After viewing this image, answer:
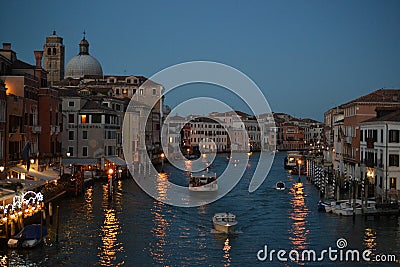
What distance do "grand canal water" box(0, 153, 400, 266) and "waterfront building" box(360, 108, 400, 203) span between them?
228cm

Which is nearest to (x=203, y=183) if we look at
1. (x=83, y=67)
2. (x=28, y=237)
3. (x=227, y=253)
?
(x=227, y=253)

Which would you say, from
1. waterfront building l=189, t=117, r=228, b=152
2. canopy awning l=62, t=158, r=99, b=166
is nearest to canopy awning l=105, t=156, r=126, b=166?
canopy awning l=62, t=158, r=99, b=166

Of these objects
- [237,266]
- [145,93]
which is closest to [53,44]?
[145,93]

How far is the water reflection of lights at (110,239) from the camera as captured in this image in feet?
46.0

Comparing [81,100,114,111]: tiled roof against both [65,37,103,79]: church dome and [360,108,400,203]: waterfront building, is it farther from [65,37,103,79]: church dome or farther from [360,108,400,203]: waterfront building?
[65,37,103,79]: church dome

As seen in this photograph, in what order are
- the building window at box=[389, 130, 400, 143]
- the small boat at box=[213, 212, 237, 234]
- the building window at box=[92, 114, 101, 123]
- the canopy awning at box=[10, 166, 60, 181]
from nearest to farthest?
1. the small boat at box=[213, 212, 237, 234]
2. the building window at box=[389, 130, 400, 143]
3. the canopy awning at box=[10, 166, 60, 181]
4. the building window at box=[92, 114, 101, 123]

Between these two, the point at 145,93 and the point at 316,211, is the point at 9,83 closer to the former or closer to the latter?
the point at 316,211

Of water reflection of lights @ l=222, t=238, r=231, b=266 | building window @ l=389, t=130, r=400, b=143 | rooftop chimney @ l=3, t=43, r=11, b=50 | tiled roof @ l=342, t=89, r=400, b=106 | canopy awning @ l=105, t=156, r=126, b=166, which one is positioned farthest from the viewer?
canopy awning @ l=105, t=156, r=126, b=166

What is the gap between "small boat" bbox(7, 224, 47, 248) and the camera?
47.0 feet

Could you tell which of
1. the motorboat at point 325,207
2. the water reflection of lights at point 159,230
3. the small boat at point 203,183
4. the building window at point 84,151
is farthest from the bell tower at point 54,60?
the motorboat at point 325,207

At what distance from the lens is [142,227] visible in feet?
59.0

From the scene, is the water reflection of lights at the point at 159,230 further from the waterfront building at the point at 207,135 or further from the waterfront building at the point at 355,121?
the waterfront building at the point at 207,135

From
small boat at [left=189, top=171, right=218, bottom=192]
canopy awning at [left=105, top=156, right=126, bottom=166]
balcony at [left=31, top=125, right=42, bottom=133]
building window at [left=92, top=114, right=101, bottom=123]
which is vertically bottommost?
small boat at [left=189, top=171, right=218, bottom=192]

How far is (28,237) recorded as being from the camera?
48.0 ft
